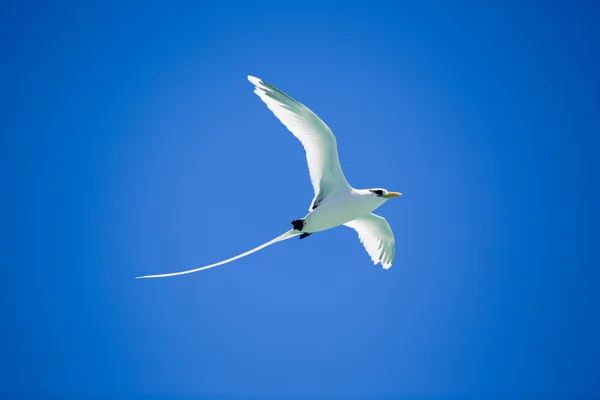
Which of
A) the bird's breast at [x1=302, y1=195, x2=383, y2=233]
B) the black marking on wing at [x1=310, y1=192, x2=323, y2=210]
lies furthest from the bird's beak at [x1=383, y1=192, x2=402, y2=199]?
the black marking on wing at [x1=310, y1=192, x2=323, y2=210]

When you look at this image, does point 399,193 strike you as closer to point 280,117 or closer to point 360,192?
point 360,192

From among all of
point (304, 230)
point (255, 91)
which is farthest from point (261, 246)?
point (255, 91)

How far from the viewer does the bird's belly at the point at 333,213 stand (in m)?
8.26

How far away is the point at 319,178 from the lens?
826cm

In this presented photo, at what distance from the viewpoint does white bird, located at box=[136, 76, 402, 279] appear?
24.5ft

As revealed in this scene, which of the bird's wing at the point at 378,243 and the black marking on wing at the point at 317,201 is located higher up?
the bird's wing at the point at 378,243

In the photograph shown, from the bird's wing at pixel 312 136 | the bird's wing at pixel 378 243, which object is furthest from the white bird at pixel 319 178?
the bird's wing at pixel 378 243

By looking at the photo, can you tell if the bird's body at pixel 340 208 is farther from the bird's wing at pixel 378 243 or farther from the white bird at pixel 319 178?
the bird's wing at pixel 378 243

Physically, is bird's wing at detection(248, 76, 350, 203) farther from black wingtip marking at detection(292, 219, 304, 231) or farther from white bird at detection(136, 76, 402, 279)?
black wingtip marking at detection(292, 219, 304, 231)

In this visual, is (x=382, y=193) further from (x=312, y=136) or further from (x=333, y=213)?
(x=312, y=136)

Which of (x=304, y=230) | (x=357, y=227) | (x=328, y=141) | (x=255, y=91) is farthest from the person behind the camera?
(x=357, y=227)

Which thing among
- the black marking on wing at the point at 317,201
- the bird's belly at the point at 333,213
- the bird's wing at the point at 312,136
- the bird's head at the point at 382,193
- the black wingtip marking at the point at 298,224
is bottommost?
the black wingtip marking at the point at 298,224

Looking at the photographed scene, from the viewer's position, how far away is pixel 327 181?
8.28 m

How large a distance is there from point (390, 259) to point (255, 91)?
15.4 ft
